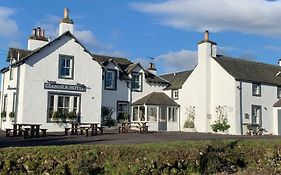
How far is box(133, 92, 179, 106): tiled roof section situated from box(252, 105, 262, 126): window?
7.53m

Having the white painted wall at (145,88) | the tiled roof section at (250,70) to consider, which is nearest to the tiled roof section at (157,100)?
the white painted wall at (145,88)

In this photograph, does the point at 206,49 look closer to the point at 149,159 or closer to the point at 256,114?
the point at 256,114

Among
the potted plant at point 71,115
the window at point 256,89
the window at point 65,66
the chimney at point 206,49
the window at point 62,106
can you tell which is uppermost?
the chimney at point 206,49

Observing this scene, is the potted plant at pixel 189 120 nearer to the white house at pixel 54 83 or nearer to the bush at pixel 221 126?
the bush at pixel 221 126

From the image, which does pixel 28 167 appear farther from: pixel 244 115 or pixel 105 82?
pixel 244 115

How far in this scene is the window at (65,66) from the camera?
104 feet

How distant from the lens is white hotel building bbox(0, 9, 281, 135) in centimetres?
3102

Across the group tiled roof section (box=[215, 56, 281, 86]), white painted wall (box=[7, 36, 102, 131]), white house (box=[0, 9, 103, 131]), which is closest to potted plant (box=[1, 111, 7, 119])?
white house (box=[0, 9, 103, 131])

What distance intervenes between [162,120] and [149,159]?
27.7 meters

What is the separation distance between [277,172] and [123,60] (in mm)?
30101

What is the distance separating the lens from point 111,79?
36.5 metres

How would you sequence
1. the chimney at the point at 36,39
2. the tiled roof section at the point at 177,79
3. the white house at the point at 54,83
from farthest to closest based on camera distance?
the tiled roof section at the point at 177,79 < the chimney at the point at 36,39 < the white house at the point at 54,83

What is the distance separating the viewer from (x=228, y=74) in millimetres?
36312

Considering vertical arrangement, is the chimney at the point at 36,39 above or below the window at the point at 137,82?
above
